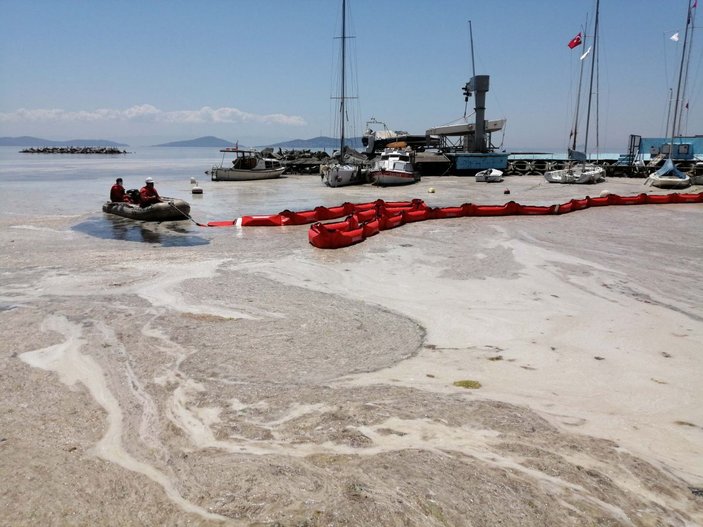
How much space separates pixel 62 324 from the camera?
7.83 meters

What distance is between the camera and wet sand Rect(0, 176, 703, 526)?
378 cm

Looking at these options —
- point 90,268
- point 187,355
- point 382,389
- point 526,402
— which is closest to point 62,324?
point 187,355

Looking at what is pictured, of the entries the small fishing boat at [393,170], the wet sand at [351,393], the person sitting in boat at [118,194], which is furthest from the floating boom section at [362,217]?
the small fishing boat at [393,170]

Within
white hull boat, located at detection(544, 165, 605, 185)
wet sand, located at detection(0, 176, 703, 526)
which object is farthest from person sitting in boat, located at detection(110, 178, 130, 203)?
white hull boat, located at detection(544, 165, 605, 185)

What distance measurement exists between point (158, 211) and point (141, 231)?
1.66 m

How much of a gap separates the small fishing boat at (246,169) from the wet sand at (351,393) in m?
30.8

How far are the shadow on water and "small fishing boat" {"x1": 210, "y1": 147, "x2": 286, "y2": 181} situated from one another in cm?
2274

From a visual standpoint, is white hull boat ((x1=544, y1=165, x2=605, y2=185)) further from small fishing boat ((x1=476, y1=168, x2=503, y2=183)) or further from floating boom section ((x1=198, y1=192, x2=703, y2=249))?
floating boom section ((x1=198, y1=192, x2=703, y2=249))

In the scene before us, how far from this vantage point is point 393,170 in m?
37.1

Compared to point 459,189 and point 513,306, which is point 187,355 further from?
point 459,189

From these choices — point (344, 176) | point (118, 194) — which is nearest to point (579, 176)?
point (344, 176)

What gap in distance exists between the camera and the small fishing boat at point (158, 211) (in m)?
18.5

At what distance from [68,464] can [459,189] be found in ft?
110

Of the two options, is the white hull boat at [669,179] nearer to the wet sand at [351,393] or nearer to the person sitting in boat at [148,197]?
the wet sand at [351,393]
